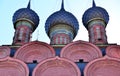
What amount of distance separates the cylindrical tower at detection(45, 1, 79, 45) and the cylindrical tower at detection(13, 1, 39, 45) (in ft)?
2.34

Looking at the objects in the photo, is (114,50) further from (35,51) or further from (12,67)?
(12,67)

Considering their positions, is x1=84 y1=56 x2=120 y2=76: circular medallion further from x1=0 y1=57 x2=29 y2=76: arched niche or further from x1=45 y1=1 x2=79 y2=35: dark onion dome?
x1=45 y1=1 x2=79 y2=35: dark onion dome

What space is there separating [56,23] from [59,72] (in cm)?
620

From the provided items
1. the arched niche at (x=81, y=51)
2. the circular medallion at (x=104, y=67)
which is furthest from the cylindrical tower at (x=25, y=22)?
the circular medallion at (x=104, y=67)

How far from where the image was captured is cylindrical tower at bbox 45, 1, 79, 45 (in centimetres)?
1559

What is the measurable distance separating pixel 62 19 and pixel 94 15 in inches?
64.2

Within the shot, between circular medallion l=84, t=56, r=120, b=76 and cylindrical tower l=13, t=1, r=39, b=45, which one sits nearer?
circular medallion l=84, t=56, r=120, b=76

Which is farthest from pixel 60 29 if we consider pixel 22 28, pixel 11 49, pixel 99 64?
pixel 99 64

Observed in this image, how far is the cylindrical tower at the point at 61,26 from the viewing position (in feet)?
51.1

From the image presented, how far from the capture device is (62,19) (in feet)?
52.4

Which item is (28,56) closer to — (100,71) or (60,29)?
(100,71)

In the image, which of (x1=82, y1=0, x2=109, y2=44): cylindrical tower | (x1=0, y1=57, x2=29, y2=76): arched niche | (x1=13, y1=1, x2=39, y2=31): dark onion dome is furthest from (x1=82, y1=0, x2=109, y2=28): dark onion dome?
(x1=0, y1=57, x2=29, y2=76): arched niche

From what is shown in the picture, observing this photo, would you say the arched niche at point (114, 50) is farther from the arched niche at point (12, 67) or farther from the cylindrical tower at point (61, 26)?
the cylindrical tower at point (61, 26)

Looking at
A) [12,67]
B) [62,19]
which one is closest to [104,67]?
[12,67]
